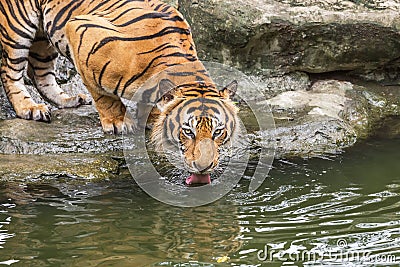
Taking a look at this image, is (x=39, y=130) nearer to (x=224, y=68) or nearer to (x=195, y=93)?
(x=195, y=93)

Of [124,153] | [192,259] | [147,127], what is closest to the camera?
[192,259]

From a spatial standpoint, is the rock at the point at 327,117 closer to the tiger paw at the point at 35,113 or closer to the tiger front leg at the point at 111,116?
the tiger front leg at the point at 111,116

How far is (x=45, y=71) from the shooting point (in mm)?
7227

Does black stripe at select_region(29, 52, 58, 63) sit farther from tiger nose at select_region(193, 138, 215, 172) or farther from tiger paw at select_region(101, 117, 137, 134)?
tiger nose at select_region(193, 138, 215, 172)

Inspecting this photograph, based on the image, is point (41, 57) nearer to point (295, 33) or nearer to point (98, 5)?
point (98, 5)

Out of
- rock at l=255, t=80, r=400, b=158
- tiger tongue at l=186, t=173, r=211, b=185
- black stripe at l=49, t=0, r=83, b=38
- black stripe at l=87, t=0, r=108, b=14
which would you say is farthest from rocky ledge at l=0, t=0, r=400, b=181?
tiger tongue at l=186, t=173, r=211, b=185

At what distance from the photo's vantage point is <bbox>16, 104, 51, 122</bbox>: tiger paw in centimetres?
664

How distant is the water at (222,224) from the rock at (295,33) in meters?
2.07

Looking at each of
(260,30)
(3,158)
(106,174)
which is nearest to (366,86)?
(260,30)

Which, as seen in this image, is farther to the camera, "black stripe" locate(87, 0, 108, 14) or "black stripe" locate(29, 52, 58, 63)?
"black stripe" locate(29, 52, 58, 63)

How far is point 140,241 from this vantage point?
14.9 feet

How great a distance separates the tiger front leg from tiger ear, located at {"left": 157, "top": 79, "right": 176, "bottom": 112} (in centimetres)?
83

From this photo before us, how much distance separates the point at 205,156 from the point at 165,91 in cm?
73

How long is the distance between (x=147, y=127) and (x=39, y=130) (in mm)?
896
